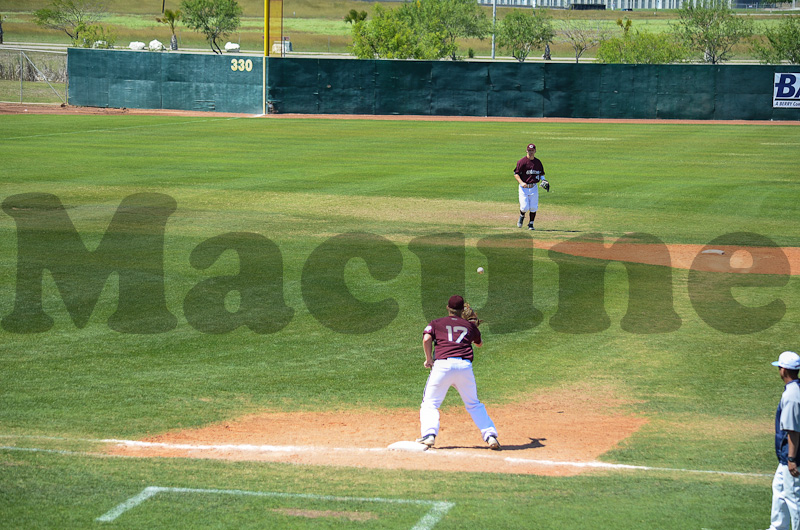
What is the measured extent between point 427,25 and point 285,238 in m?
70.1

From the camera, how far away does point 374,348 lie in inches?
500

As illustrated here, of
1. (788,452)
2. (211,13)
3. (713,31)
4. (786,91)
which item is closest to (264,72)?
(786,91)

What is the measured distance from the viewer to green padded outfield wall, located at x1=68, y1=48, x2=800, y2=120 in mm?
50531

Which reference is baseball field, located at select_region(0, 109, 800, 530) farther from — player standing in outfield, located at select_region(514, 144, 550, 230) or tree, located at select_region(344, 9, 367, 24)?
tree, located at select_region(344, 9, 367, 24)

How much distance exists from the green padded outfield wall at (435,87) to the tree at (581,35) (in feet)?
126

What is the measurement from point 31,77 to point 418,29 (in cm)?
3322

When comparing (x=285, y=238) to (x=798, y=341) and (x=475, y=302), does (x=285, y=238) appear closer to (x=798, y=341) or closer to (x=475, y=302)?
(x=475, y=302)

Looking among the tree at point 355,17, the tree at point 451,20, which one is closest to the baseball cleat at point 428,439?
the tree at point 451,20

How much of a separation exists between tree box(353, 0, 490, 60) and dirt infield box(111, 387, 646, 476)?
6289cm

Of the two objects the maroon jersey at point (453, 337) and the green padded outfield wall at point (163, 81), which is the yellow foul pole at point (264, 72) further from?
the maroon jersey at point (453, 337)

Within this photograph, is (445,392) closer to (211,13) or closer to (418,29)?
(418,29)

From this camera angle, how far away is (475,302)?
48.9 feet

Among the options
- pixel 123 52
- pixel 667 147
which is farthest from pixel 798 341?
pixel 123 52

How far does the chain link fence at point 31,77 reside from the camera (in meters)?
59.6
